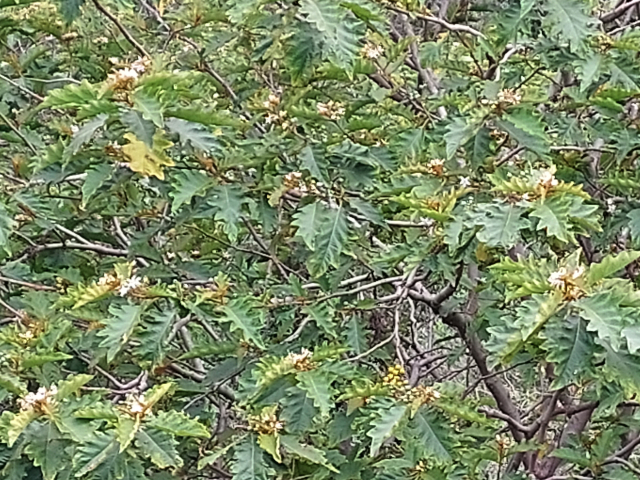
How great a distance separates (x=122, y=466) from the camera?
1662 millimetres

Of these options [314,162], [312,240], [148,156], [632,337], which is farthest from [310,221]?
[632,337]

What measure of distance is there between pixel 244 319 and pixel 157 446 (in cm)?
35

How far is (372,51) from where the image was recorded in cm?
242

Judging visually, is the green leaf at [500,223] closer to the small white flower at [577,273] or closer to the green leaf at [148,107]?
the small white flower at [577,273]

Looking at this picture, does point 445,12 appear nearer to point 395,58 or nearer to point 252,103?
point 395,58

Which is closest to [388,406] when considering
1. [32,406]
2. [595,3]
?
[32,406]

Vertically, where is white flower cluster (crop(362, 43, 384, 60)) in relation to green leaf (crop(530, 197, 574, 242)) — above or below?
below

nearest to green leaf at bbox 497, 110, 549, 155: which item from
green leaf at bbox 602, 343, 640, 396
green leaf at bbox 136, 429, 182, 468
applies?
green leaf at bbox 602, 343, 640, 396

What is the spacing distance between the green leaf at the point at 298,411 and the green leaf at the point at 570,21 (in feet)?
2.80

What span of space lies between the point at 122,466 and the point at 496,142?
117cm

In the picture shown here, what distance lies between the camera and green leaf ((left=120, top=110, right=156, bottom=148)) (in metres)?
1.74

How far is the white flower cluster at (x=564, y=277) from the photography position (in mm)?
1508

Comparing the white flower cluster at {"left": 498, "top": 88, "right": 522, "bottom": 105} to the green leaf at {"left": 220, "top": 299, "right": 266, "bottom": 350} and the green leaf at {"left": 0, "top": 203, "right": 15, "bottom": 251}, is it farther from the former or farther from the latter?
the green leaf at {"left": 0, "top": 203, "right": 15, "bottom": 251}

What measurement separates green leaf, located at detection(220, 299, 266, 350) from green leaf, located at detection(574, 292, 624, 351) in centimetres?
67
